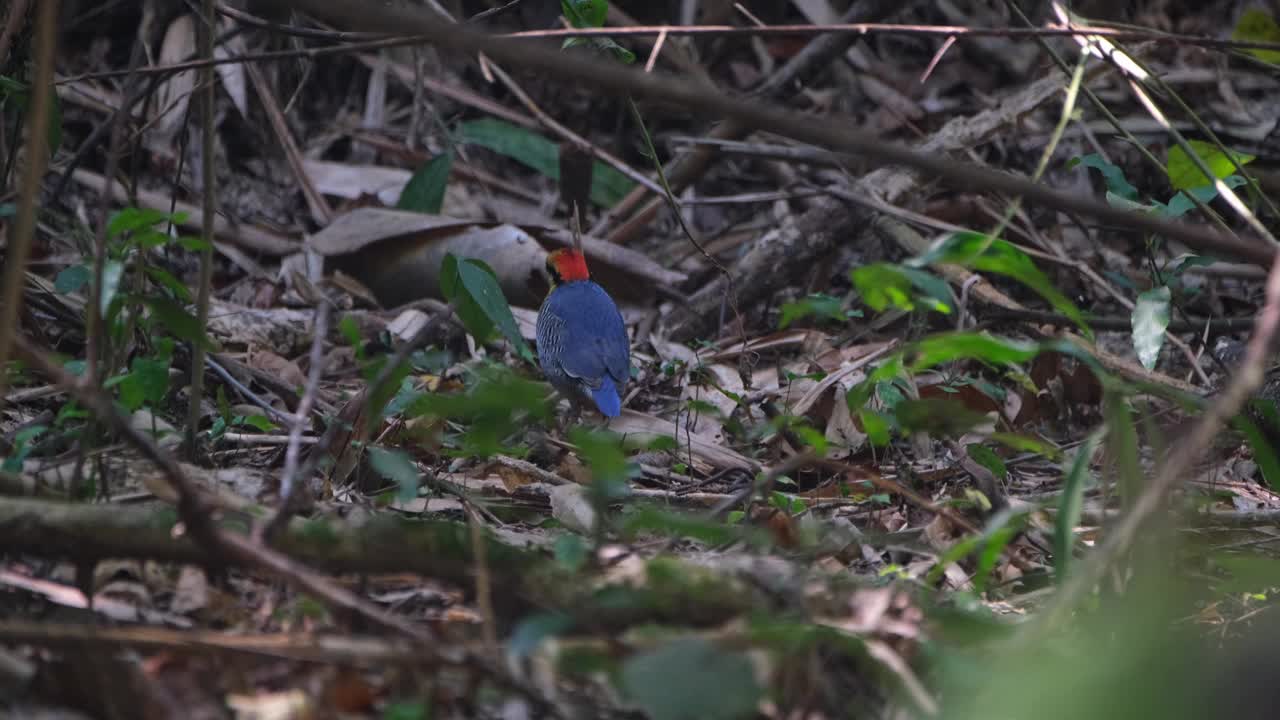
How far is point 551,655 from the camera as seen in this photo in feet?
5.19

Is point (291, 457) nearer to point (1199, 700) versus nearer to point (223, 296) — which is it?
point (1199, 700)

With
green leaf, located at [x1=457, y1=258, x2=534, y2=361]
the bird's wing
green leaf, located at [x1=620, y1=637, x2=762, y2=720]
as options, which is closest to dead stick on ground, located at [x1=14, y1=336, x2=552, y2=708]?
green leaf, located at [x1=620, y1=637, x2=762, y2=720]

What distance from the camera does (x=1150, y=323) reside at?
2.78 meters

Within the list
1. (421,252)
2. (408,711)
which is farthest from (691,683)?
(421,252)

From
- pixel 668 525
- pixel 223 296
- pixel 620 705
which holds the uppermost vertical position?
pixel 668 525

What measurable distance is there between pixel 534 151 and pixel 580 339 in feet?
5.91

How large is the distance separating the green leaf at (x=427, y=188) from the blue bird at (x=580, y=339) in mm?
759

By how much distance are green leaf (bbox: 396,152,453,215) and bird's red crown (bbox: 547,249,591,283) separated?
0.75 meters

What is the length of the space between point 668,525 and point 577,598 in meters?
0.16

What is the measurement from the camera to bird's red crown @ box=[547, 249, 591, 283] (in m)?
4.74

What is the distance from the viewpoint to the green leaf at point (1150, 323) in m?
2.76

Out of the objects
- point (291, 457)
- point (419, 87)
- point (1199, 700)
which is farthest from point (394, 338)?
point (1199, 700)

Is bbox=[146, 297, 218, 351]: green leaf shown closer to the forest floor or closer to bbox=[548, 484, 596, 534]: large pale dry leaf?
the forest floor

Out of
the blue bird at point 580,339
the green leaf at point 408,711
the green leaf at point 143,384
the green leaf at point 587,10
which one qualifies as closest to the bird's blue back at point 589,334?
the blue bird at point 580,339
